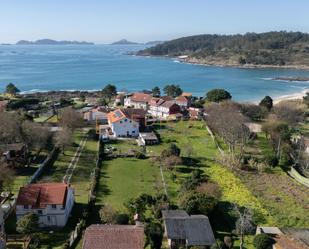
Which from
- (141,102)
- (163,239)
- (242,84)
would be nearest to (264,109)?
(141,102)

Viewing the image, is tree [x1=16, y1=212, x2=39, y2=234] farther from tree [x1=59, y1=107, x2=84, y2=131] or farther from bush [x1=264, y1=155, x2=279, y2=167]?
bush [x1=264, y1=155, x2=279, y2=167]

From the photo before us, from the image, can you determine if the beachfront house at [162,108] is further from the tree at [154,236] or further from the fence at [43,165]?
the tree at [154,236]

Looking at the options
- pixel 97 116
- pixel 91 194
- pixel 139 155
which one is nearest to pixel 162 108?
pixel 97 116

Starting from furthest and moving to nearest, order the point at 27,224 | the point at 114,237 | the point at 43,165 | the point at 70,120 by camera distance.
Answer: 1. the point at 70,120
2. the point at 43,165
3. the point at 27,224
4. the point at 114,237

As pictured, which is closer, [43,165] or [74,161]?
[43,165]

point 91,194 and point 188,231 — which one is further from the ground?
point 188,231

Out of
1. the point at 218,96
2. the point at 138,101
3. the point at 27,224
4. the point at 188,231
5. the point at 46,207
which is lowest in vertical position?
the point at 138,101

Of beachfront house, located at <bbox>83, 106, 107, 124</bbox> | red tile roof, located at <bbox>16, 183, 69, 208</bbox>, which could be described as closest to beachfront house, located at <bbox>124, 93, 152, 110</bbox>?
beachfront house, located at <bbox>83, 106, 107, 124</bbox>

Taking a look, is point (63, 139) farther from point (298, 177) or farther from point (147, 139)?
point (298, 177)

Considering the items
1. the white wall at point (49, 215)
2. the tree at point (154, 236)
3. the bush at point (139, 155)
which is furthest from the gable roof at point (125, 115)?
the tree at point (154, 236)
